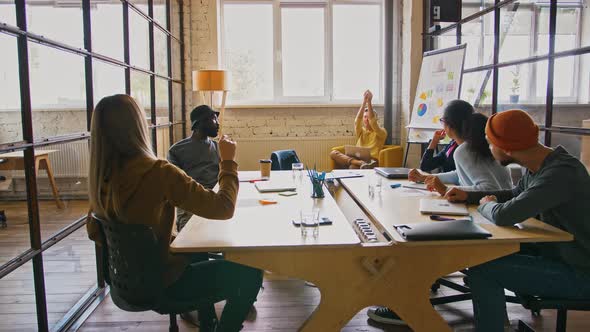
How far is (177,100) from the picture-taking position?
550 cm

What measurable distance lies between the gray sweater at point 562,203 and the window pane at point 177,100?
4.37 metres

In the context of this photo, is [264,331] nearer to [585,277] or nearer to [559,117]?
[585,277]

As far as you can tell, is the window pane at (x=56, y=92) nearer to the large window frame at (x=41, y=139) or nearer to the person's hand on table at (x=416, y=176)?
the large window frame at (x=41, y=139)

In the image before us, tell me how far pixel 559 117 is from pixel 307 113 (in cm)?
362

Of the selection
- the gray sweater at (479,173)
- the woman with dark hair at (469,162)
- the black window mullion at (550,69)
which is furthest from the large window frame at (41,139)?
the black window mullion at (550,69)

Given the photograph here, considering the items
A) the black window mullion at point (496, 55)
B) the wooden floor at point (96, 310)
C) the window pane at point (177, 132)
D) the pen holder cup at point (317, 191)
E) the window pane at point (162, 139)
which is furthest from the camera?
the window pane at point (177, 132)

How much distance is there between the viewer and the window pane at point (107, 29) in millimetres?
2801

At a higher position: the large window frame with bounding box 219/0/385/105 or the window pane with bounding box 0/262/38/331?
the large window frame with bounding box 219/0/385/105

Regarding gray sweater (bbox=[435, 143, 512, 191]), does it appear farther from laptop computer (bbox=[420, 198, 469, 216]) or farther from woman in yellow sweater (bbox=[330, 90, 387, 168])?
woman in yellow sweater (bbox=[330, 90, 387, 168])

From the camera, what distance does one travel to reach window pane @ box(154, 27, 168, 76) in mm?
4554

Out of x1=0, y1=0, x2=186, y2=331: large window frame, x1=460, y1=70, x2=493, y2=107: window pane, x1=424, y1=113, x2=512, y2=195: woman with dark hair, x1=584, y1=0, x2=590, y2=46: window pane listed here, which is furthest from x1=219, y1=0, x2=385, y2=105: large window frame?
x1=424, y1=113, x2=512, y2=195: woman with dark hair

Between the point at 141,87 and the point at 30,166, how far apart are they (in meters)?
1.99

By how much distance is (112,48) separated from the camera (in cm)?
316

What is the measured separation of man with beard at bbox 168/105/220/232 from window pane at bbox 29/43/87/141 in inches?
22.9
